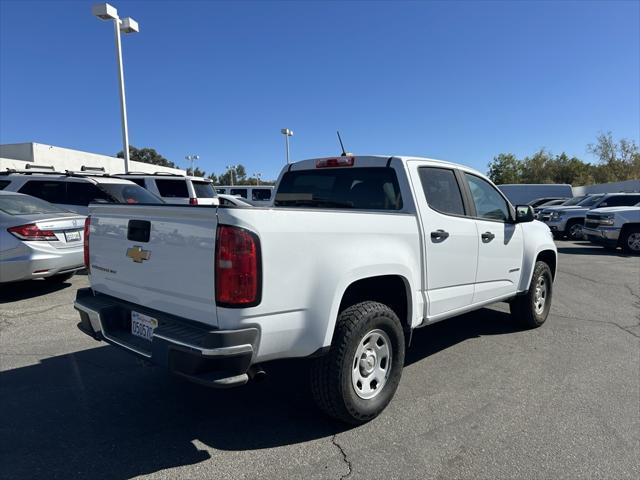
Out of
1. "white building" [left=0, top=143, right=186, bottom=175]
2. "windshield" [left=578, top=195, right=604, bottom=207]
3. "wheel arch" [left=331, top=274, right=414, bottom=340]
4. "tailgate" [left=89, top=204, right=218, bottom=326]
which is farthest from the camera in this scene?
"white building" [left=0, top=143, right=186, bottom=175]

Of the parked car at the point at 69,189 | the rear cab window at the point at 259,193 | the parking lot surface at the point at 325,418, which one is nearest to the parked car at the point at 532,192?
the rear cab window at the point at 259,193

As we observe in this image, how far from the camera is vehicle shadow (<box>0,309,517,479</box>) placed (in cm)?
271

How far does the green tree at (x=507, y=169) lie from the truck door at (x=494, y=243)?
68.9 metres

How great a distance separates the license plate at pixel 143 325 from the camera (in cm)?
288

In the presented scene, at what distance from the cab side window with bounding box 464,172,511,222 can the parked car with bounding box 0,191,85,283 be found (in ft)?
18.3

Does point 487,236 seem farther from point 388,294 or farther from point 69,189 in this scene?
point 69,189

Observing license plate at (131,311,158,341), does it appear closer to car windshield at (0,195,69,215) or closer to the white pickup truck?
the white pickup truck

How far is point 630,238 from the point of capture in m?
13.3

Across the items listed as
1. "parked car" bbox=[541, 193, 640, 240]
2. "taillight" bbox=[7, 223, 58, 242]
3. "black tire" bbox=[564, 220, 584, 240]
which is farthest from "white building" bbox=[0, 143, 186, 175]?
"taillight" bbox=[7, 223, 58, 242]

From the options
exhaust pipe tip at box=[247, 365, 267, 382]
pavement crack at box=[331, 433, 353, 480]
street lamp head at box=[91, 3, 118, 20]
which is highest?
street lamp head at box=[91, 3, 118, 20]

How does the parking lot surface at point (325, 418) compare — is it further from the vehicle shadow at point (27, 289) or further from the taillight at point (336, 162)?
the taillight at point (336, 162)

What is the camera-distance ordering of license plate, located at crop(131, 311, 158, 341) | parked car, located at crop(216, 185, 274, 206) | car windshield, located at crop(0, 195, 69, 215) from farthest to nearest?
1. parked car, located at crop(216, 185, 274, 206)
2. car windshield, located at crop(0, 195, 69, 215)
3. license plate, located at crop(131, 311, 158, 341)

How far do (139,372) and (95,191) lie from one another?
5.67 metres

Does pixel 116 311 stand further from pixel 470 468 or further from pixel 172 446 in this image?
pixel 470 468
